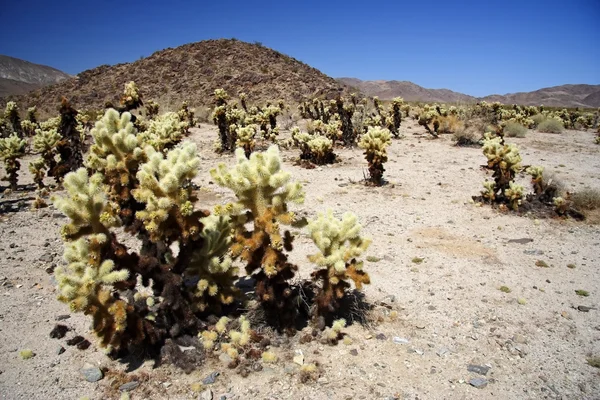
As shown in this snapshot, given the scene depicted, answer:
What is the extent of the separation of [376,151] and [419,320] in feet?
19.3

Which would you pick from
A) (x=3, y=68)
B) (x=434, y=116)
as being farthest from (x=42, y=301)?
(x=3, y=68)

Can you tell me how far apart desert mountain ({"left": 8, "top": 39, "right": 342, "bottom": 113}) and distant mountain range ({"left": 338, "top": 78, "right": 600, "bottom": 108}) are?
54.3m

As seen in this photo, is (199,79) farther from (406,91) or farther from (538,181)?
(406,91)

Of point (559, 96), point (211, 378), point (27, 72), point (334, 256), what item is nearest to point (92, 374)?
point (211, 378)

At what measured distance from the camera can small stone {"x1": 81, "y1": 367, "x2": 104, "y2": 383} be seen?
360 centimetres

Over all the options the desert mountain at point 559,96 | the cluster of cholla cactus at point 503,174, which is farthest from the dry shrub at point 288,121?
the desert mountain at point 559,96

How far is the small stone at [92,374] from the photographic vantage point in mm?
3600


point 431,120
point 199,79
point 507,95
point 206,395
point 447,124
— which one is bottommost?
point 206,395

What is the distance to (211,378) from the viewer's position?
356cm

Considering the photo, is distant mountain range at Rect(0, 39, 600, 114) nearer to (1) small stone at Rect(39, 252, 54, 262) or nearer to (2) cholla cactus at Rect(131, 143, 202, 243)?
(1) small stone at Rect(39, 252, 54, 262)

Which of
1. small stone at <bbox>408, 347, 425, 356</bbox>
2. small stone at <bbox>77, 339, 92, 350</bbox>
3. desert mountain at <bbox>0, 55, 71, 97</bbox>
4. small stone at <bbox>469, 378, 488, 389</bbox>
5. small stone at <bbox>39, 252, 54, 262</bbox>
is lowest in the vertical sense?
small stone at <bbox>469, 378, 488, 389</bbox>

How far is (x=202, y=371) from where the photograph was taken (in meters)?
3.70

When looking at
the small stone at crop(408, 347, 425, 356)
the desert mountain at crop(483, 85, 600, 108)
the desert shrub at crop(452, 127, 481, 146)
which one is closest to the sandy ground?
the small stone at crop(408, 347, 425, 356)

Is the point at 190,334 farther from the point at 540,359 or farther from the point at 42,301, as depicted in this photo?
the point at 540,359
